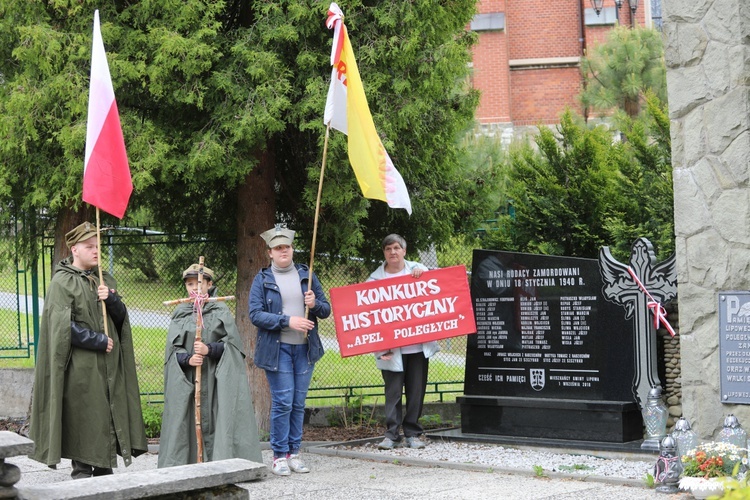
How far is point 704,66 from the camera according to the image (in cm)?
719

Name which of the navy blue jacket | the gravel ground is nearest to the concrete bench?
the navy blue jacket

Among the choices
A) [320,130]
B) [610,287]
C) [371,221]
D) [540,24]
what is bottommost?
[610,287]

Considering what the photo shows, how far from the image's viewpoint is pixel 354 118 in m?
7.60

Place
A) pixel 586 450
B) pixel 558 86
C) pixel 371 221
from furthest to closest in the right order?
pixel 558 86 → pixel 371 221 → pixel 586 450

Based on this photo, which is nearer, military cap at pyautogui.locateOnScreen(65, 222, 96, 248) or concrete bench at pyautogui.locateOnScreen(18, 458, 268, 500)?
concrete bench at pyautogui.locateOnScreen(18, 458, 268, 500)

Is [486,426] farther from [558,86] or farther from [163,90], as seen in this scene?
[558,86]

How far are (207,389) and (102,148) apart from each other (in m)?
1.81

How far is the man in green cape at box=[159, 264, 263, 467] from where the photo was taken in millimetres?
6672

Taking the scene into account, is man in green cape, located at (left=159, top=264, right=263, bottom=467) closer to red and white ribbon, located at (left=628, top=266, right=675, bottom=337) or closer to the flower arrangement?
the flower arrangement

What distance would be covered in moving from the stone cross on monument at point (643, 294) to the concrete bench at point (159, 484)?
165 inches

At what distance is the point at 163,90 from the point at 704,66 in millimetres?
4223

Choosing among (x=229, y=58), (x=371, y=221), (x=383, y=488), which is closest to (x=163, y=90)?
(x=229, y=58)

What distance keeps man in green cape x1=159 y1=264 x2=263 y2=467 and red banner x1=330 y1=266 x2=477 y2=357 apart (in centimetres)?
190

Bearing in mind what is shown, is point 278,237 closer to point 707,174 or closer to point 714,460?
point 707,174
